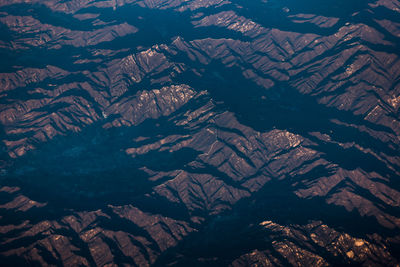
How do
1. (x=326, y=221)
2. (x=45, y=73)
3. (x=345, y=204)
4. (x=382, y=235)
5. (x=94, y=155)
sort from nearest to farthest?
(x=382, y=235) → (x=326, y=221) → (x=345, y=204) → (x=94, y=155) → (x=45, y=73)

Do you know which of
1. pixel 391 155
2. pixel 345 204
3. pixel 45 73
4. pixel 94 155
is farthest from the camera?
pixel 45 73

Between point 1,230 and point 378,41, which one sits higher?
point 378,41

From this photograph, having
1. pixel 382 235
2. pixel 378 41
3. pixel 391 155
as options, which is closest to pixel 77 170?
pixel 382 235

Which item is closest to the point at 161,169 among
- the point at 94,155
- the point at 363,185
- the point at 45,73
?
the point at 94,155

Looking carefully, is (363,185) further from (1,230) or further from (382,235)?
(1,230)

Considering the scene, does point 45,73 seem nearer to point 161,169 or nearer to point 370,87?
point 161,169

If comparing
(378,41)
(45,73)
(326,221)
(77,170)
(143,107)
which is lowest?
(326,221)

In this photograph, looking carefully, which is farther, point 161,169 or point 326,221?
point 161,169
